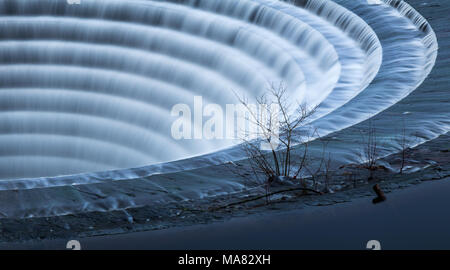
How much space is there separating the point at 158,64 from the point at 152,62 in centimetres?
25

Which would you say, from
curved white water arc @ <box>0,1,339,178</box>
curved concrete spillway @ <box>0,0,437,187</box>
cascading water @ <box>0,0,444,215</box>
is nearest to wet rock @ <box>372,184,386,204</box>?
cascading water @ <box>0,0,444,215</box>

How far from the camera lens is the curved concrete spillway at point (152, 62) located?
1389cm

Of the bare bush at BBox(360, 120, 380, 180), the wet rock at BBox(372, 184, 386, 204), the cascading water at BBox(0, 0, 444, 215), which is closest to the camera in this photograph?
the wet rock at BBox(372, 184, 386, 204)

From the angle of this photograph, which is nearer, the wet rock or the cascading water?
Result: the wet rock

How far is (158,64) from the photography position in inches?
754

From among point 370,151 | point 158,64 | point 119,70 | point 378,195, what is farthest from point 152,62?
point 378,195

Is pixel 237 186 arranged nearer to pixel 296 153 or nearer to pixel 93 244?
pixel 296 153

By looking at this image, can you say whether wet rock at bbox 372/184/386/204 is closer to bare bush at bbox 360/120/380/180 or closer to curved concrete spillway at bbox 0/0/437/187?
bare bush at bbox 360/120/380/180

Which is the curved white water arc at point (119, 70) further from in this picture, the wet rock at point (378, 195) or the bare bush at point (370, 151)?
the wet rock at point (378, 195)

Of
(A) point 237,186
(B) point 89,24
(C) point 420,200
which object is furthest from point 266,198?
(B) point 89,24

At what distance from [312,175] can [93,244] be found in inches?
95.5

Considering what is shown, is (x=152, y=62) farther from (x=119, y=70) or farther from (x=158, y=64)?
(x=119, y=70)

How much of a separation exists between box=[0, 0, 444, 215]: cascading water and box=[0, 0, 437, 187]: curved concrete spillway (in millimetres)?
35

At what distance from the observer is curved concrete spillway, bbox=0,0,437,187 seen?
547 inches
